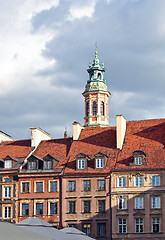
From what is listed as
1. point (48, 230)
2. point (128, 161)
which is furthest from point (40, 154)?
point (48, 230)

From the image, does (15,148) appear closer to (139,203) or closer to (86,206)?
(86,206)

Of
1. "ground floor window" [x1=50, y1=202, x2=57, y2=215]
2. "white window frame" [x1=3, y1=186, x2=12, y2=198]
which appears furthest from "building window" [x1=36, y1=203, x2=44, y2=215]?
"white window frame" [x1=3, y1=186, x2=12, y2=198]

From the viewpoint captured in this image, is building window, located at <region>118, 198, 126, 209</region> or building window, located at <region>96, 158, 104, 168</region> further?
building window, located at <region>96, 158, 104, 168</region>

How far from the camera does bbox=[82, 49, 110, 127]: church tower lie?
102562 mm

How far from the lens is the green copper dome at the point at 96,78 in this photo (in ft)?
347

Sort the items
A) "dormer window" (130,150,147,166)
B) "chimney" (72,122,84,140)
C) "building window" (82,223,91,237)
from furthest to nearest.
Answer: "chimney" (72,122,84,140)
"building window" (82,223,91,237)
"dormer window" (130,150,147,166)

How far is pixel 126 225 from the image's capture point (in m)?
60.0

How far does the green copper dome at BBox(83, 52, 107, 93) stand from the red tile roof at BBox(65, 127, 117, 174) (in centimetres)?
3677

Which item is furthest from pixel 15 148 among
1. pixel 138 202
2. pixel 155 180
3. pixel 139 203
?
pixel 155 180

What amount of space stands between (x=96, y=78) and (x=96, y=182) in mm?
48515

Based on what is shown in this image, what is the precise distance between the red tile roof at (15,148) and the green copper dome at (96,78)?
3681cm

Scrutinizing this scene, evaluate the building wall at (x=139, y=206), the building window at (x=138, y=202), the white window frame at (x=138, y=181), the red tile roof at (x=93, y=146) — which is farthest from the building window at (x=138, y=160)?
the building window at (x=138, y=202)

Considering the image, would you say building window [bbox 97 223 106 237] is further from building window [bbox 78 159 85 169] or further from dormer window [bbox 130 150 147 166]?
dormer window [bbox 130 150 147 166]

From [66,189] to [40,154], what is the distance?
269 inches
